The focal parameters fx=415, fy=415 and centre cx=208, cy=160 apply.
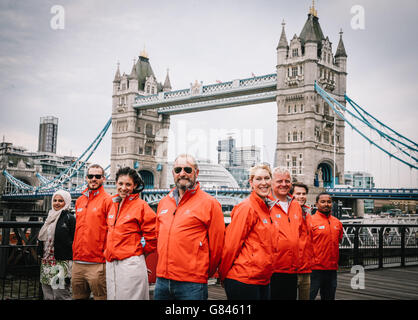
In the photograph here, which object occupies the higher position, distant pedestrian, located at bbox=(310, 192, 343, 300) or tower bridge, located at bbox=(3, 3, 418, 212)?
tower bridge, located at bbox=(3, 3, 418, 212)

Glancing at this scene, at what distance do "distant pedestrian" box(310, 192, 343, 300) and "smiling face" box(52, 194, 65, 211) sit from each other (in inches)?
101

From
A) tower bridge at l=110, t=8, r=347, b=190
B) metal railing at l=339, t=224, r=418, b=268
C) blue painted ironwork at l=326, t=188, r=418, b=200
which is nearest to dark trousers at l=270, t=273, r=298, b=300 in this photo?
metal railing at l=339, t=224, r=418, b=268

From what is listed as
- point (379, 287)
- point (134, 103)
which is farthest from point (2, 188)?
point (379, 287)

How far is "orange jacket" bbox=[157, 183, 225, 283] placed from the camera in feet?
9.71

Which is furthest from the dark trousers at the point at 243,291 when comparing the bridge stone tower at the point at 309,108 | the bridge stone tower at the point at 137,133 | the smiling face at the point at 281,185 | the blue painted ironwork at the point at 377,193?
the bridge stone tower at the point at 137,133

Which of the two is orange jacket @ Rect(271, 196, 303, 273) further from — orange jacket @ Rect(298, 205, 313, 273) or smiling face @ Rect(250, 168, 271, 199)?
smiling face @ Rect(250, 168, 271, 199)

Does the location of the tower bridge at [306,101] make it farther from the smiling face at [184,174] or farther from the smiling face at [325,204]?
the smiling face at [184,174]

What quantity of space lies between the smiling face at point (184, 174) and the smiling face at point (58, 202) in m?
1.55

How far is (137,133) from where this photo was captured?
5041cm

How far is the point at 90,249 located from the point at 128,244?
564mm

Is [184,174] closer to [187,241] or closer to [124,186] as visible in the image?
[187,241]

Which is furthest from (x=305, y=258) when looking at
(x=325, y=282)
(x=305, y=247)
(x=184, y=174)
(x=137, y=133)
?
(x=137, y=133)

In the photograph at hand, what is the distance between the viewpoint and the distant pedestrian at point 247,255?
305 cm

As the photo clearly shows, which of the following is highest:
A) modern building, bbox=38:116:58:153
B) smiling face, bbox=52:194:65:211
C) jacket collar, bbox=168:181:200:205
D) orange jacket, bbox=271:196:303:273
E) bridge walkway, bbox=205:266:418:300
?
modern building, bbox=38:116:58:153
